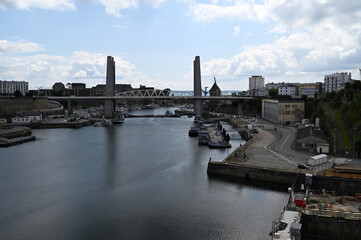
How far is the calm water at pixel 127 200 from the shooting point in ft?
25.6

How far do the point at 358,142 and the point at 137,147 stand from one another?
1168cm

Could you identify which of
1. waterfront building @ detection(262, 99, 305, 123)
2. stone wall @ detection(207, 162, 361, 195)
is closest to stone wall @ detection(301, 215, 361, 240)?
stone wall @ detection(207, 162, 361, 195)

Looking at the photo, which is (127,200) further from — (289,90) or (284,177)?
(289,90)

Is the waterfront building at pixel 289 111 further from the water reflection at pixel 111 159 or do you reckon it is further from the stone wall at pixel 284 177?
the stone wall at pixel 284 177

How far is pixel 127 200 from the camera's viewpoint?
9844mm

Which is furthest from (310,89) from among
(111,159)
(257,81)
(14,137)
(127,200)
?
(257,81)

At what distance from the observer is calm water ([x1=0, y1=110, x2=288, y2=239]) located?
25.6ft

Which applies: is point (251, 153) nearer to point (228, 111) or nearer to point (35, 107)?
point (35, 107)

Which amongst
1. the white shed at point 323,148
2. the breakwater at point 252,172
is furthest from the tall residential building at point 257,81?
the breakwater at point 252,172

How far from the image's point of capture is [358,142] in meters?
12.1

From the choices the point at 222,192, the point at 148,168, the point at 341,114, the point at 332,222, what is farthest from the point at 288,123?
the point at 332,222

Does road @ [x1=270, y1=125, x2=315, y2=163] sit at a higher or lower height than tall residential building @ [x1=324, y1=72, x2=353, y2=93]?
lower

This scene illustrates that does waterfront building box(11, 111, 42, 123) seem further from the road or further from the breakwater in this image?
the breakwater

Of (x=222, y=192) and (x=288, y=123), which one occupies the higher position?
(x=288, y=123)
